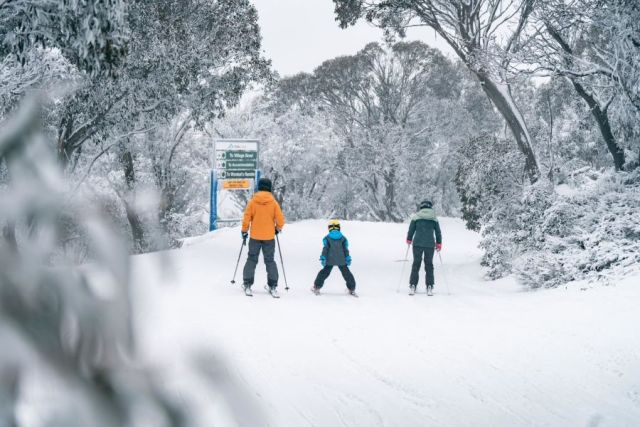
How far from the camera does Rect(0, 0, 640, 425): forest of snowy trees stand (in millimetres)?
678

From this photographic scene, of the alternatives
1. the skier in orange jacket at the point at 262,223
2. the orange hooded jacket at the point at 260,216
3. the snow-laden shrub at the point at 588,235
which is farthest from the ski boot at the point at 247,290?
the snow-laden shrub at the point at 588,235

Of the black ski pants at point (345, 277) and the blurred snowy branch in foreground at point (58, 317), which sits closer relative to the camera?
the blurred snowy branch in foreground at point (58, 317)

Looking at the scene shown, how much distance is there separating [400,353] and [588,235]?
6008mm

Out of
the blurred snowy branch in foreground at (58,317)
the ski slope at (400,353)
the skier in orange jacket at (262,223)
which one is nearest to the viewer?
the blurred snowy branch in foreground at (58,317)

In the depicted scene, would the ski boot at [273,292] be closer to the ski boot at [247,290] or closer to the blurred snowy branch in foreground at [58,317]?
the ski boot at [247,290]

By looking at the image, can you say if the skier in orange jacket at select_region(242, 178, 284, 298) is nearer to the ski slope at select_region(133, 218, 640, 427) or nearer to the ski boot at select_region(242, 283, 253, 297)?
the ski boot at select_region(242, 283, 253, 297)

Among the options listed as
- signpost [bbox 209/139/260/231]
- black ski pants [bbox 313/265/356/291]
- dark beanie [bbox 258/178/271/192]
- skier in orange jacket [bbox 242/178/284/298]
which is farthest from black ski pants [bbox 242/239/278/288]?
signpost [bbox 209/139/260/231]

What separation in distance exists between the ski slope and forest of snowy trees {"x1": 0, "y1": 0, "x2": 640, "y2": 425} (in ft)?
0.26

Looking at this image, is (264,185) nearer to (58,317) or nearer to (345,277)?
(345,277)

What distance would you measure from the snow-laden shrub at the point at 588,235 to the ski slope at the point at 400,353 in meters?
0.73

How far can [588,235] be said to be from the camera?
416 inches

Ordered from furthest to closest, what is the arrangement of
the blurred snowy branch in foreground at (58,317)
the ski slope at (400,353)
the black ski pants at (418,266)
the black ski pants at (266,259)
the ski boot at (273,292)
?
the black ski pants at (418,266) < the black ski pants at (266,259) < the ski boot at (273,292) < the ski slope at (400,353) < the blurred snowy branch in foreground at (58,317)

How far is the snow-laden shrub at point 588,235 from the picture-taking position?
380 inches

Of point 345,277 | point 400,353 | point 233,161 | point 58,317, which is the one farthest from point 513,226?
point 58,317
